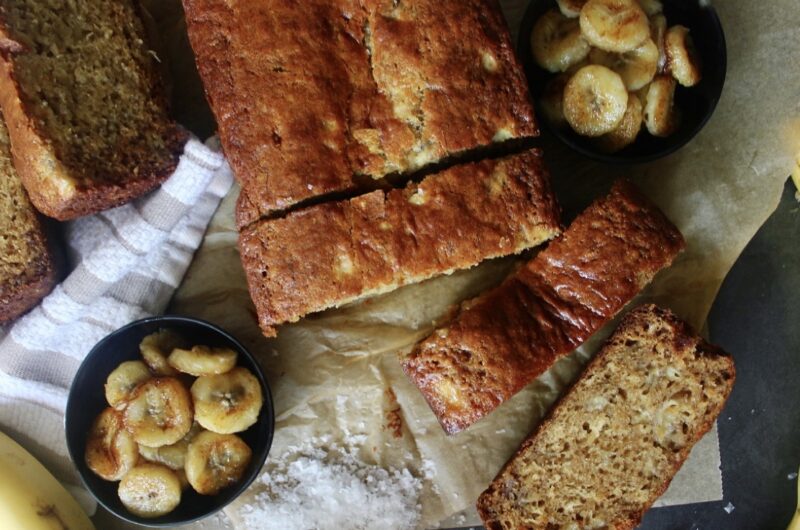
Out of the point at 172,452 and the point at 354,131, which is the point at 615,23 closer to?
the point at 354,131

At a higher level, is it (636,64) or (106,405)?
(636,64)

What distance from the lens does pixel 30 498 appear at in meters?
3.24

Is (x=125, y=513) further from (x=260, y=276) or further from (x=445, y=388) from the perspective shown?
(x=445, y=388)

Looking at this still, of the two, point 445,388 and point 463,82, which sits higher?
point 463,82

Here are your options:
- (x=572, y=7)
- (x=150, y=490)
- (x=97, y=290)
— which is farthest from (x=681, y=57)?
(x=150, y=490)

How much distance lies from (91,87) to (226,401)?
1466 millimetres

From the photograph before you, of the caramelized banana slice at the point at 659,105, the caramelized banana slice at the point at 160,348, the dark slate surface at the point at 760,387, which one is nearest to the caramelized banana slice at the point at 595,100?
the caramelized banana slice at the point at 659,105

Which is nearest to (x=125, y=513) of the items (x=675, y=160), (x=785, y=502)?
(x=675, y=160)

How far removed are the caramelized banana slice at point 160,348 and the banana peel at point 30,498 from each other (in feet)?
2.49

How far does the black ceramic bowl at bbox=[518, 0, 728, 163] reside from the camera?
3234 millimetres

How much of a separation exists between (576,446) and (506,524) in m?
0.49

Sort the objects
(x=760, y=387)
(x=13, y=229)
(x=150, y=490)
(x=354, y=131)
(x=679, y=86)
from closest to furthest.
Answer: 1. (x=354, y=131)
2. (x=150, y=490)
3. (x=13, y=229)
4. (x=679, y=86)
5. (x=760, y=387)

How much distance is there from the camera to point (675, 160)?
11.7 feet

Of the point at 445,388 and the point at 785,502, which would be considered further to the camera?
the point at 785,502
